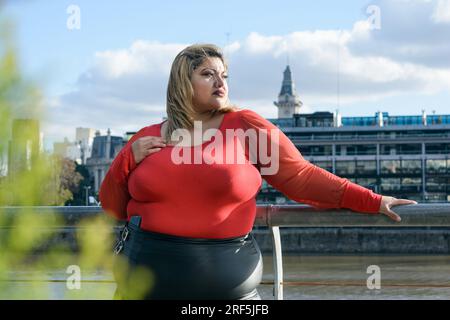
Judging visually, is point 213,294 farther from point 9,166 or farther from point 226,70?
point 9,166

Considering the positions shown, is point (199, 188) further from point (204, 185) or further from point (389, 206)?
point (389, 206)

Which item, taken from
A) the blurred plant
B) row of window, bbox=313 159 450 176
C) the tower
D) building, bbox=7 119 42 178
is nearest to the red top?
the blurred plant

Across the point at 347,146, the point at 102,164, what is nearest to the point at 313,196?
the point at 347,146

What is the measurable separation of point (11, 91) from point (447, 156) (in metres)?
59.0

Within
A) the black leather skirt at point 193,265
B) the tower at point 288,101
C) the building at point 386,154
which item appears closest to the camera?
the black leather skirt at point 193,265

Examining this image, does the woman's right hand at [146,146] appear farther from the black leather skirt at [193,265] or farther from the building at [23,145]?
the building at [23,145]

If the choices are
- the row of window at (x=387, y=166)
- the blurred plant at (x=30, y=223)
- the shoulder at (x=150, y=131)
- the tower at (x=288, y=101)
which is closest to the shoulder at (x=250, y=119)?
the shoulder at (x=150, y=131)

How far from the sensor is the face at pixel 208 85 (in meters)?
1.98

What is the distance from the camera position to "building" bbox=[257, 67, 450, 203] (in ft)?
186

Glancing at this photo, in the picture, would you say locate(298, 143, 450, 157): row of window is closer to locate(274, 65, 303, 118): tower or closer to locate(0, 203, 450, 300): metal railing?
locate(274, 65, 303, 118): tower

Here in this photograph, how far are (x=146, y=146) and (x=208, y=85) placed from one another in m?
0.20

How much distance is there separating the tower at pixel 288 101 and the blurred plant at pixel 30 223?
107 m

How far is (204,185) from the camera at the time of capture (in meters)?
1.82

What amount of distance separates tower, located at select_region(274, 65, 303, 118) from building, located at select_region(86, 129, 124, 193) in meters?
29.7
